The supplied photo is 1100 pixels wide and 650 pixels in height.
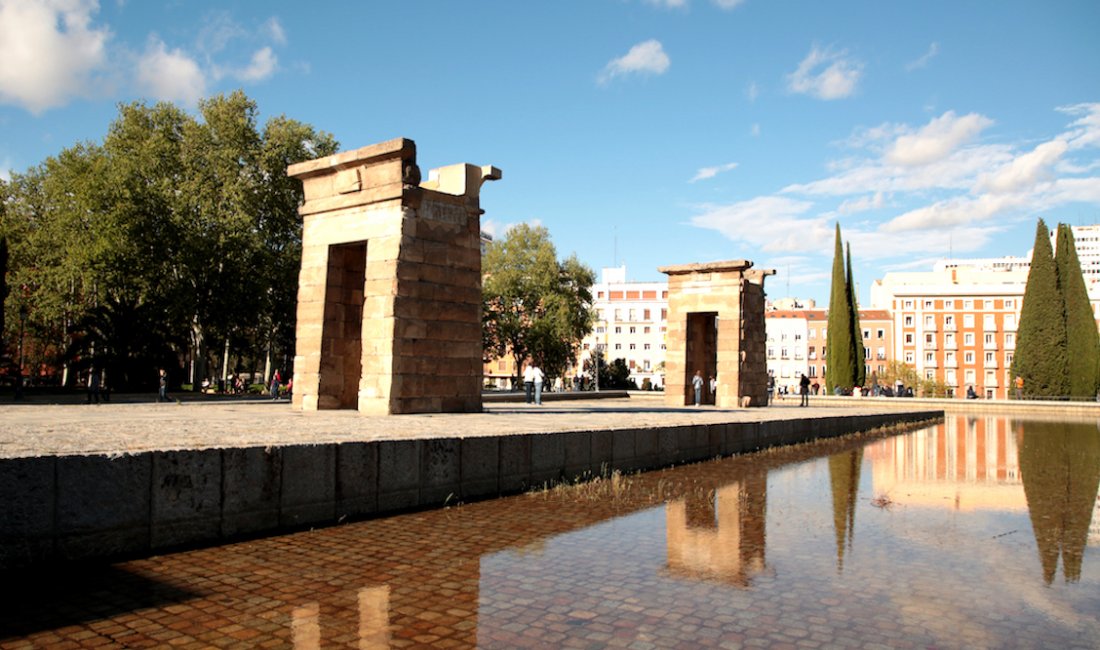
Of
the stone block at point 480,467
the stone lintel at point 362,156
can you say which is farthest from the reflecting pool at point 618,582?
the stone lintel at point 362,156

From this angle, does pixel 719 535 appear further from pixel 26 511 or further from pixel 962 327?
pixel 962 327

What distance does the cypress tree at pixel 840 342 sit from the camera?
197 feet

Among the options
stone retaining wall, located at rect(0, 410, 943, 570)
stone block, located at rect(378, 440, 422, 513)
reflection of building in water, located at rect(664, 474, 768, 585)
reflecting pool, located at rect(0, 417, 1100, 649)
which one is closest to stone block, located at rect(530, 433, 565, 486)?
stone retaining wall, located at rect(0, 410, 943, 570)

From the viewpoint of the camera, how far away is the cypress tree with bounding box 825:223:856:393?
6012cm

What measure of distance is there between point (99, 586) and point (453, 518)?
3.59 m

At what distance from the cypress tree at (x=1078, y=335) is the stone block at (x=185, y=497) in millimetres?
57147

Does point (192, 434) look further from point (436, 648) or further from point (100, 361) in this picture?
point (100, 361)

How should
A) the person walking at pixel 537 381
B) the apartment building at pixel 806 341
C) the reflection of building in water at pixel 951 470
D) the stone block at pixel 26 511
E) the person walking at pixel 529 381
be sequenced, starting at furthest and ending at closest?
the apartment building at pixel 806 341 < the person walking at pixel 529 381 < the person walking at pixel 537 381 < the reflection of building in water at pixel 951 470 < the stone block at pixel 26 511

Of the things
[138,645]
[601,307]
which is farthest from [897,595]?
[601,307]

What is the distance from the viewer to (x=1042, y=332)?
53062 millimetres

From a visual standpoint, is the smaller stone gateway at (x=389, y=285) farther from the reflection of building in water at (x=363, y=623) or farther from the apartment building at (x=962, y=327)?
the apartment building at (x=962, y=327)

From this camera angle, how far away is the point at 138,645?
4535 millimetres

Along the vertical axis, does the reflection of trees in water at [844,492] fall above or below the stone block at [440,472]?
below

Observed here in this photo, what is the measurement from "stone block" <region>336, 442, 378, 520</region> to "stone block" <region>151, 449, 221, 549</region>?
1.30m
